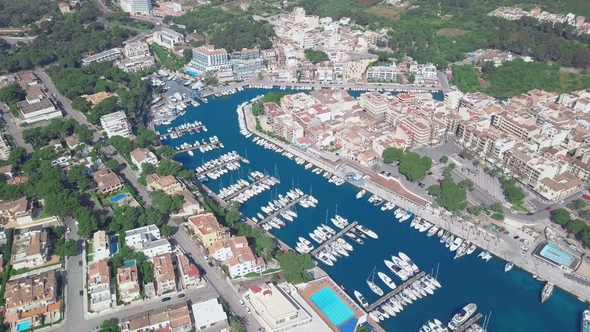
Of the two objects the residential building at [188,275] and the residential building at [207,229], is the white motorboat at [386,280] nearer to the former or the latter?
the residential building at [207,229]

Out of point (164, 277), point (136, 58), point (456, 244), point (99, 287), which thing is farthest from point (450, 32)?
point (99, 287)

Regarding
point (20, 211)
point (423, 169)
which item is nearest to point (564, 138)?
point (423, 169)

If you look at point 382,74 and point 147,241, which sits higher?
point 382,74

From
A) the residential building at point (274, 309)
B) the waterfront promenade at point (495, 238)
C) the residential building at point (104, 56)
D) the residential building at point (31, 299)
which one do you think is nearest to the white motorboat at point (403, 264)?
the waterfront promenade at point (495, 238)

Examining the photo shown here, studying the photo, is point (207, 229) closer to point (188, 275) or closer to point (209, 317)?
point (188, 275)

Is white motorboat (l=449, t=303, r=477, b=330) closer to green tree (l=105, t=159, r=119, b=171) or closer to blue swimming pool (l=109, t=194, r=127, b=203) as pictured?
blue swimming pool (l=109, t=194, r=127, b=203)

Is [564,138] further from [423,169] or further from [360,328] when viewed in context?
[360,328]
